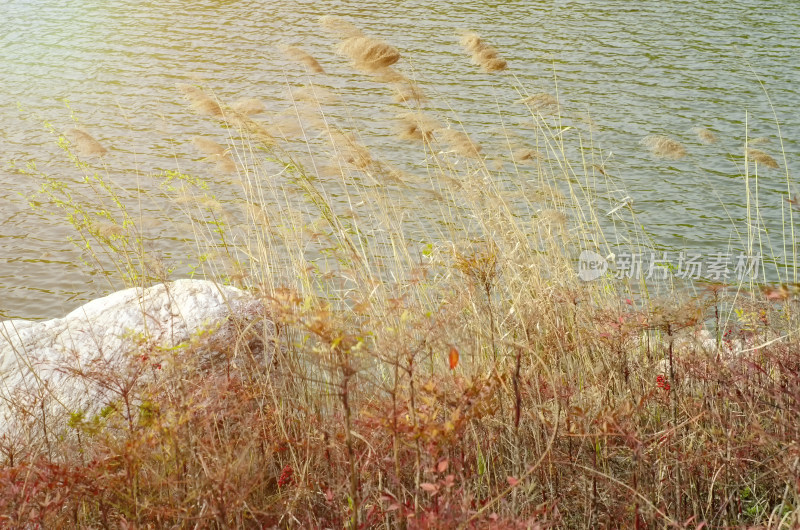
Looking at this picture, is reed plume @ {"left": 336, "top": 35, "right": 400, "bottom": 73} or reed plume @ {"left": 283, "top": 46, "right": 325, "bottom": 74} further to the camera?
reed plume @ {"left": 283, "top": 46, "right": 325, "bottom": 74}

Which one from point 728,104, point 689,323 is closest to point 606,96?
point 728,104

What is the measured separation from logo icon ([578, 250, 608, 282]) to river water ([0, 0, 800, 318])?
5.32 feet

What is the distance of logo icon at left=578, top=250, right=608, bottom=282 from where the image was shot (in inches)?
194

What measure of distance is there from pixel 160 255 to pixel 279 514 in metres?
4.75

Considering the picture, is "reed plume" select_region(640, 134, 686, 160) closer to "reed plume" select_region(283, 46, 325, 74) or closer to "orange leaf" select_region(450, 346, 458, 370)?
"reed plume" select_region(283, 46, 325, 74)

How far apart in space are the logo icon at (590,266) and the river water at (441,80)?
5.32 feet

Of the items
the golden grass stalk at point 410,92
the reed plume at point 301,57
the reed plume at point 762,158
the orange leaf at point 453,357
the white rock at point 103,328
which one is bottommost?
the white rock at point 103,328

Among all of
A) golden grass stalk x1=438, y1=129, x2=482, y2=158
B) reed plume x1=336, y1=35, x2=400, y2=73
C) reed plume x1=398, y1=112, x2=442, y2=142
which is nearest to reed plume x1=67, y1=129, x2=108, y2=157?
reed plume x1=336, y1=35, x2=400, y2=73

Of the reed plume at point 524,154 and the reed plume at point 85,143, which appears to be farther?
the reed plume at point 524,154

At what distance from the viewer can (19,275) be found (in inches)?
279

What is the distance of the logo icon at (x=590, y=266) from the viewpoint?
4.93 m

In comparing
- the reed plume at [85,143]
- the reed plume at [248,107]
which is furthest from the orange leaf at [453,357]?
the reed plume at [85,143]

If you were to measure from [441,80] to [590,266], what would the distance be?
729 centimetres

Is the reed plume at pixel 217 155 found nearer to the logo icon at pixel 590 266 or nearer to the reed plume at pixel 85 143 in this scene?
the reed plume at pixel 85 143
